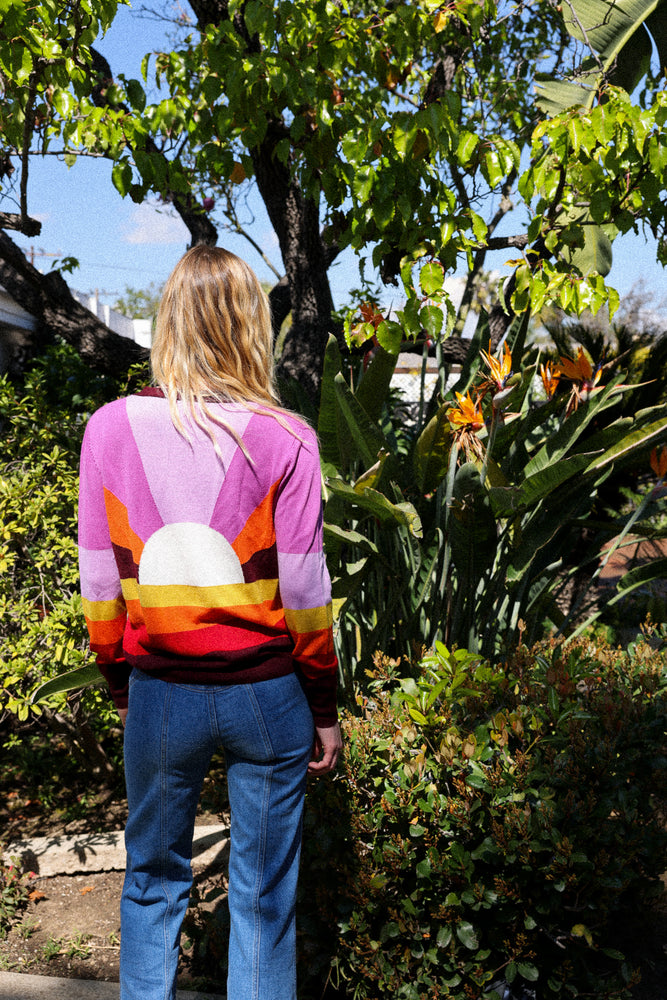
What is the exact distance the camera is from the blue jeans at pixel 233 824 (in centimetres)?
157

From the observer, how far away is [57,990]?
222 cm

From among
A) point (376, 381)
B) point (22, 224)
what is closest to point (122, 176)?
point (22, 224)

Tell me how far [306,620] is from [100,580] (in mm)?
465

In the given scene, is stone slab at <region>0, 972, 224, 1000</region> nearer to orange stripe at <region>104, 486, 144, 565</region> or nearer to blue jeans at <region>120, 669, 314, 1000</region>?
blue jeans at <region>120, 669, 314, 1000</region>

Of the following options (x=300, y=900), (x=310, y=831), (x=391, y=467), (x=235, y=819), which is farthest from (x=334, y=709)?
(x=391, y=467)

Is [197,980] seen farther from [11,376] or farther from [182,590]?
[11,376]

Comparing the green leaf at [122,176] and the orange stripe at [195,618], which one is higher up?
the green leaf at [122,176]

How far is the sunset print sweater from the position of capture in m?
1.52

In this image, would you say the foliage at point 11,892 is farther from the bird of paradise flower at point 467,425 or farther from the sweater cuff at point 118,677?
the bird of paradise flower at point 467,425

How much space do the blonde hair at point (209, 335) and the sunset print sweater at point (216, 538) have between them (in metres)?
0.05

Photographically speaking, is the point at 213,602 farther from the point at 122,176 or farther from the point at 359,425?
the point at 122,176

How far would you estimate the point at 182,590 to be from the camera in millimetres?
1528

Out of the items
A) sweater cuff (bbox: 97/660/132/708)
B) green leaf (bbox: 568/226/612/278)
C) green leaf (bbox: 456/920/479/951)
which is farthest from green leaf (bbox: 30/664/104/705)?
green leaf (bbox: 568/226/612/278)

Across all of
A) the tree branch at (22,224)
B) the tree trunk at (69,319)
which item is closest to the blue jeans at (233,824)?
the tree branch at (22,224)
